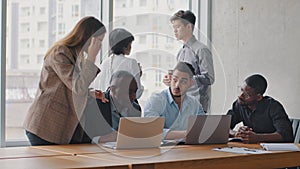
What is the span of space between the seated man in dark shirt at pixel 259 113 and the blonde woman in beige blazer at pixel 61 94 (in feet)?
3.61

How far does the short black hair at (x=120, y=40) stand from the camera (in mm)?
3708

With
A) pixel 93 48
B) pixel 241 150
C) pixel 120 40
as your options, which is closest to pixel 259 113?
pixel 241 150

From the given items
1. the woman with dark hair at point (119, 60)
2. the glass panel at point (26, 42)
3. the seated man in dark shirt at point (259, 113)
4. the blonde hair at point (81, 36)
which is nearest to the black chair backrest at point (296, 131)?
the seated man in dark shirt at point (259, 113)

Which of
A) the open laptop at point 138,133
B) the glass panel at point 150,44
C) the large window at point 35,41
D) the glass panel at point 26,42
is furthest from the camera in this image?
the glass panel at point 26,42

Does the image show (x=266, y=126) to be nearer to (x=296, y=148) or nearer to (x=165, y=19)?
(x=296, y=148)

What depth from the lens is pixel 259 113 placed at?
3641mm

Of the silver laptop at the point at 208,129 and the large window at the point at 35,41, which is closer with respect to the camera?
the silver laptop at the point at 208,129

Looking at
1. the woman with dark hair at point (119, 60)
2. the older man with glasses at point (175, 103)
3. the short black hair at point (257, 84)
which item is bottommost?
the older man with glasses at point (175, 103)

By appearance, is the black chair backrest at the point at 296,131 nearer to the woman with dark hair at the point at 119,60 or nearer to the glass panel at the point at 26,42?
the woman with dark hair at the point at 119,60

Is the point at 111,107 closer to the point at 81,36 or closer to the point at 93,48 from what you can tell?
the point at 93,48

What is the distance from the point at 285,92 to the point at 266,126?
1401 mm

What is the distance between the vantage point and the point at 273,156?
9.27 feet

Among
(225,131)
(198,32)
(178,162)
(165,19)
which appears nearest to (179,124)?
(225,131)

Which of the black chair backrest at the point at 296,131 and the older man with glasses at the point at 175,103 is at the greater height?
the older man with glasses at the point at 175,103
